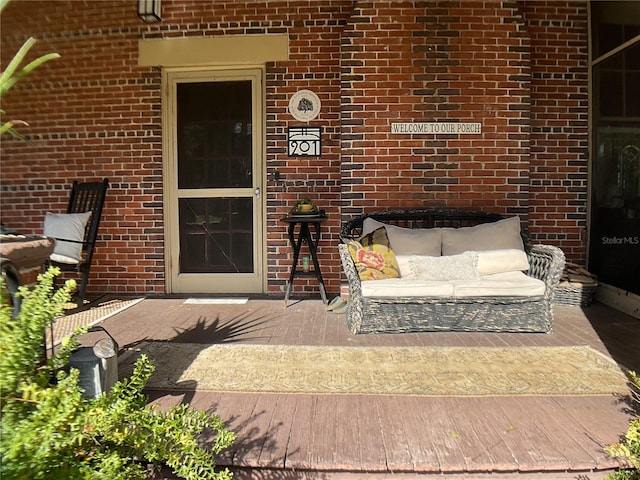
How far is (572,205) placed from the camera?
14.7 feet

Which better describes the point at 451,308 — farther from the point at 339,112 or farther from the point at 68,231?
the point at 68,231

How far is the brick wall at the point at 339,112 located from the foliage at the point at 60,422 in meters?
3.05

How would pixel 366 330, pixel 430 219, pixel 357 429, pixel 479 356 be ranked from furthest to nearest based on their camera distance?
1. pixel 430 219
2. pixel 366 330
3. pixel 479 356
4. pixel 357 429

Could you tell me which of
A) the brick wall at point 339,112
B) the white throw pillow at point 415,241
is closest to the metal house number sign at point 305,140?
the brick wall at point 339,112

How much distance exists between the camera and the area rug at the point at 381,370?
234 centimetres

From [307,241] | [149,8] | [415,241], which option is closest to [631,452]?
[415,241]

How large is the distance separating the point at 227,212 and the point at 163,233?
70 centimetres

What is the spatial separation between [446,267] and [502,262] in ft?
1.59

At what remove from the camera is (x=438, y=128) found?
417 cm

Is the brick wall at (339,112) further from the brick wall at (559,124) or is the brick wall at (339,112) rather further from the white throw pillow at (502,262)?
the white throw pillow at (502,262)

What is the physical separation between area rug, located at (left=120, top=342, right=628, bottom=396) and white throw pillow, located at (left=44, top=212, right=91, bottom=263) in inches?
66.8

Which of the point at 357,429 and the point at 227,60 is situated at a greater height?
the point at 227,60

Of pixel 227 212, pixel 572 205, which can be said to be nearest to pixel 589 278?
pixel 572 205

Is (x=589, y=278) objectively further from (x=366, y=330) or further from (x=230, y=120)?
(x=230, y=120)
